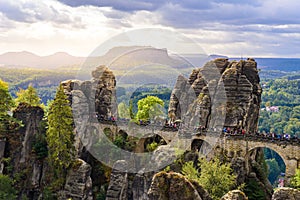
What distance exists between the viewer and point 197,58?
170ft

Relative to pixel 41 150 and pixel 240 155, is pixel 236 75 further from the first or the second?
pixel 41 150

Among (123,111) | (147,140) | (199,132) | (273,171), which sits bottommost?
(273,171)

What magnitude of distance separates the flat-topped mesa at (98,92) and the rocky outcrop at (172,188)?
108 feet

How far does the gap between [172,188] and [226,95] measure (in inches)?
1157

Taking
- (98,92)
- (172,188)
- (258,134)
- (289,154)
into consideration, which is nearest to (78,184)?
(98,92)

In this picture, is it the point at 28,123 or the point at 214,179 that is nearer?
the point at 214,179

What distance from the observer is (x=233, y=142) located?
46.7 meters

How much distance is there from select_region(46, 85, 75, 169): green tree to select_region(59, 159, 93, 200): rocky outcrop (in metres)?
1.37

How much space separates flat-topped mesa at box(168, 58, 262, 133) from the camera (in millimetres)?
48906

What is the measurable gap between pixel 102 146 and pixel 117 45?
40.6 feet

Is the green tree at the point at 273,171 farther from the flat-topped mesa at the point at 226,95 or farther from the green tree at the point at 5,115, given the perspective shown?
the green tree at the point at 5,115

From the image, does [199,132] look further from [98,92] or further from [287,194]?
[287,194]

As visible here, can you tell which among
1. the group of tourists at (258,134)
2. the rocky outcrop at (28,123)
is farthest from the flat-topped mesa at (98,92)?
the group of tourists at (258,134)

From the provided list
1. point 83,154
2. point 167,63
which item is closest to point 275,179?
point 167,63
